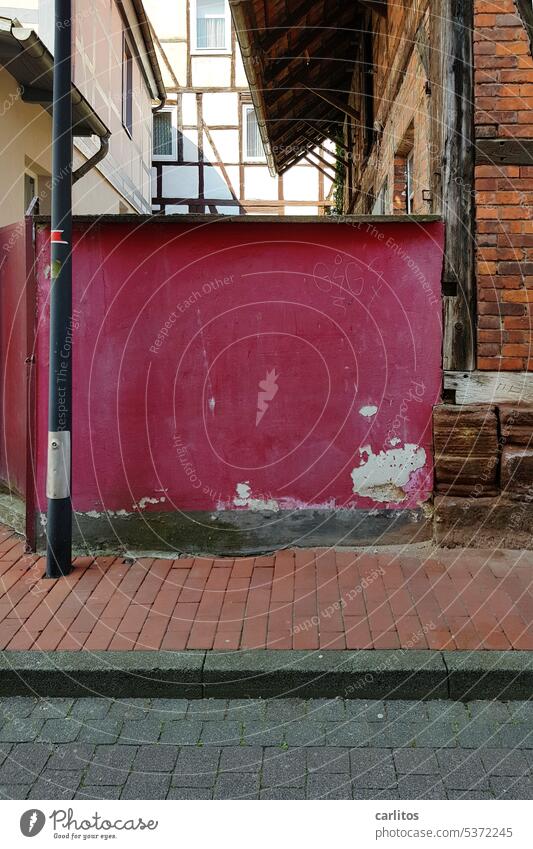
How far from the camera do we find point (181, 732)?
317 cm

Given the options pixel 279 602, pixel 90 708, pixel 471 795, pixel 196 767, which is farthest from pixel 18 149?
pixel 471 795

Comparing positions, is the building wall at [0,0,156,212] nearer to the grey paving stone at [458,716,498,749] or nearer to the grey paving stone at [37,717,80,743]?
the grey paving stone at [37,717,80,743]

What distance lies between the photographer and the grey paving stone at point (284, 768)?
2768 millimetres

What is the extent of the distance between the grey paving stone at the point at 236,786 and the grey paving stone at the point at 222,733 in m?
0.25

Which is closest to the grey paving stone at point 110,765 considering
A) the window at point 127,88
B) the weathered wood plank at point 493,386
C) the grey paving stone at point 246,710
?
the grey paving stone at point 246,710

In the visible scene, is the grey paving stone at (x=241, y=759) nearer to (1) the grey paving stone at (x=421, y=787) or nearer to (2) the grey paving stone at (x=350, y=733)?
(2) the grey paving stone at (x=350, y=733)

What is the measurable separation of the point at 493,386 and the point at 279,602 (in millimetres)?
2022

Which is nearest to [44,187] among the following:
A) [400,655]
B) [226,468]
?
[226,468]

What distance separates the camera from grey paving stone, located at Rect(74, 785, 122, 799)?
2.68 metres

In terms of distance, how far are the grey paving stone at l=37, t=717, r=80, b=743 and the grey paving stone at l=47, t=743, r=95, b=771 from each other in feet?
0.20

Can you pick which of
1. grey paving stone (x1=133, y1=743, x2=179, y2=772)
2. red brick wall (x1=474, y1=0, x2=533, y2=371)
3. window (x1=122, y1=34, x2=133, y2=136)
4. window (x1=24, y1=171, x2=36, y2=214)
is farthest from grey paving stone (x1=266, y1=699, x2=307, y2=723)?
window (x1=122, y1=34, x2=133, y2=136)

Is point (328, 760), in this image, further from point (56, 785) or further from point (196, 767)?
point (56, 785)

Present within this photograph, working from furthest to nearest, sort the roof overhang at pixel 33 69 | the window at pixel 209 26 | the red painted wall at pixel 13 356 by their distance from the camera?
the window at pixel 209 26 → the roof overhang at pixel 33 69 → the red painted wall at pixel 13 356
